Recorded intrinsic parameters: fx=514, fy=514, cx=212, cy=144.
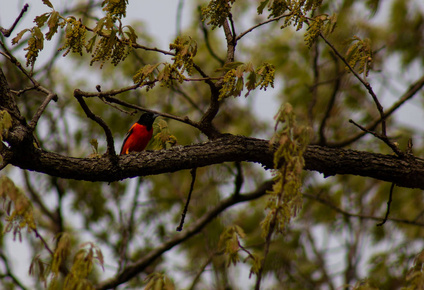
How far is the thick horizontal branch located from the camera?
311cm

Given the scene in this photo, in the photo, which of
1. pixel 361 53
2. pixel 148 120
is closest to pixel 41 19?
pixel 361 53

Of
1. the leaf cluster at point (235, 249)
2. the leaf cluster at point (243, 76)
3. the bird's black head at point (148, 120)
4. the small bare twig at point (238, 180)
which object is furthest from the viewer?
the bird's black head at point (148, 120)

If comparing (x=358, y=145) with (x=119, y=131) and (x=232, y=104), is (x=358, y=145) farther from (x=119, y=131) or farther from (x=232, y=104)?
(x=119, y=131)

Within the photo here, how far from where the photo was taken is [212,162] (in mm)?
3420

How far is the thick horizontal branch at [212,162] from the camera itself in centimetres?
311

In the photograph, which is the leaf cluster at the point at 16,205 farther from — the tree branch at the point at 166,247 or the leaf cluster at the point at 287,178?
the tree branch at the point at 166,247

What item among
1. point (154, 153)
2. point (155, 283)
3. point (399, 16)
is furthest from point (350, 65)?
point (399, 16)

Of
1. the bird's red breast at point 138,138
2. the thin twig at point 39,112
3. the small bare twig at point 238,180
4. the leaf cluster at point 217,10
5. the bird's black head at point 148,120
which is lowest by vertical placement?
the thin twig at point 39,112

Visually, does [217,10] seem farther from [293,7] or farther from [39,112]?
[39,112]

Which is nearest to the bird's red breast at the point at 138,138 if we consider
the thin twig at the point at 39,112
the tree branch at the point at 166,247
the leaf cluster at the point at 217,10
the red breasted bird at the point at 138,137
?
the red breasted bird at the point at 138,137

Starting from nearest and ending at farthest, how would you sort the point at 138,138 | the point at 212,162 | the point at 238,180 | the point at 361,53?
the point at 361,53
the point at 212,162
the point at 238,180
the point at 138,138

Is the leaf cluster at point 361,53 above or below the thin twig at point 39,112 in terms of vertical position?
above

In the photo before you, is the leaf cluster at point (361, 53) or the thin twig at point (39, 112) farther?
the leaf cluster at point (361, 53)

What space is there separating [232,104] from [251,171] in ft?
4.66
